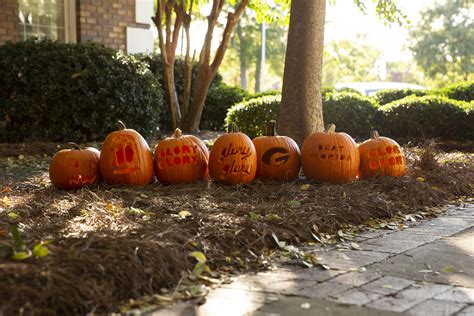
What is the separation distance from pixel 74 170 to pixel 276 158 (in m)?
1.73

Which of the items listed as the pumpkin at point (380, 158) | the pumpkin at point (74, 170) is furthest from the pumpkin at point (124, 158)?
the pumpkin at point (380, 158)

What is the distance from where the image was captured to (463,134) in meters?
10.8

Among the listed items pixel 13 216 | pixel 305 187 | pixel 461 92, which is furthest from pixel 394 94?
pixel 13 216

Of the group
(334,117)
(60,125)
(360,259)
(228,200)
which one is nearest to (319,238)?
(360,259)

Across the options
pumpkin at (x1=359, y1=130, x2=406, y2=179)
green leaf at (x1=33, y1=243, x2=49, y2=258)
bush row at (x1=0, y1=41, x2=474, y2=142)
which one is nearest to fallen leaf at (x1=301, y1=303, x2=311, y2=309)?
green leaf at (x1=33, y1=243, x2=49, y2=258)

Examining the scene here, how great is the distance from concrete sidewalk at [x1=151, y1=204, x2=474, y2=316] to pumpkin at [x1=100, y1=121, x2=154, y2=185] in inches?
86.3

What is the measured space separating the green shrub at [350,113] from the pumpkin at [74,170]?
6.36m

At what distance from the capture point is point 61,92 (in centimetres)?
961

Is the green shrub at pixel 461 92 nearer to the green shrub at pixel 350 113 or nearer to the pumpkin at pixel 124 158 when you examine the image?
the green shrub at pixel 350 113

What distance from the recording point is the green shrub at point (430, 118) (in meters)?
10.6

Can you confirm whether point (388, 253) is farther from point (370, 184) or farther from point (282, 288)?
point (370, 184)

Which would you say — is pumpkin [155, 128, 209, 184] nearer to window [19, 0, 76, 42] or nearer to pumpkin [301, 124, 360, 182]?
pumpkin [301, 124, 360, 182]

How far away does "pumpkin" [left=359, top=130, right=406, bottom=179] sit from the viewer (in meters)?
5.86

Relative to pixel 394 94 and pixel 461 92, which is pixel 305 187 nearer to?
pixel 461 92
